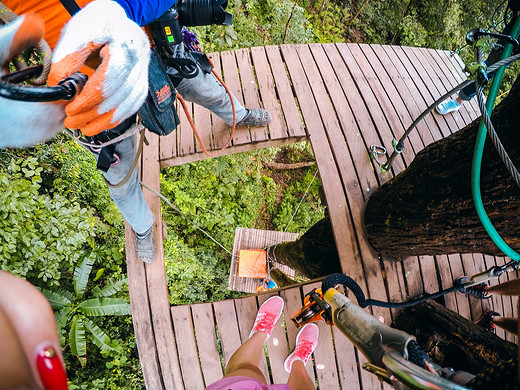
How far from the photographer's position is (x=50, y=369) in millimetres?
638

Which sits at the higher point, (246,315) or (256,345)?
(246,315)

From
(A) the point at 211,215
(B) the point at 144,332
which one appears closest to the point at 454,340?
(B) the point at 144,332

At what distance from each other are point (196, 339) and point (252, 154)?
143 inches

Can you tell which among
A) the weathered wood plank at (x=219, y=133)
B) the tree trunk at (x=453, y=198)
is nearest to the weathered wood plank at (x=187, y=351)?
→ the weathered wood plank at (x=219, y=133)

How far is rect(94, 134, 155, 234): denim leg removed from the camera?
6.48ft

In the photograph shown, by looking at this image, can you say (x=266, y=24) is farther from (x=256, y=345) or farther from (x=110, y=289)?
(x=256, y=345)

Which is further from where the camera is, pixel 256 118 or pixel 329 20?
pixel 329 20

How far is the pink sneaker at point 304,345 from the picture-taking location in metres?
2.26

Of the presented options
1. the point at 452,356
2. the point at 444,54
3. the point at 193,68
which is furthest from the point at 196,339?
the point at 444,54

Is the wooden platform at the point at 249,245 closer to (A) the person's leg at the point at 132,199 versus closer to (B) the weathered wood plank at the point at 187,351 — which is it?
(B) the weathered wood plank at the point at 187,351

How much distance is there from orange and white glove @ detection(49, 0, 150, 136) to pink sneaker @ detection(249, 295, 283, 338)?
192 cm

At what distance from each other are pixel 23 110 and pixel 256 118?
86.6 inches

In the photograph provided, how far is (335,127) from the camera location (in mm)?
2961

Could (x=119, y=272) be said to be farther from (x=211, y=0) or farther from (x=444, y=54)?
(x=444, y=54)
